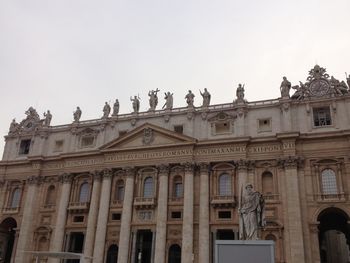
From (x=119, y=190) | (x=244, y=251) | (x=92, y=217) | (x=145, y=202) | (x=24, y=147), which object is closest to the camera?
(x=244, y=251)

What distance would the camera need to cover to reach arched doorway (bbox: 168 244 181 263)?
3825 centimetres

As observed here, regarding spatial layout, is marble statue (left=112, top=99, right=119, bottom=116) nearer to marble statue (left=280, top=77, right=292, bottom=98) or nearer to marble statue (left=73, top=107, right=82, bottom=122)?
marble statue (left=73, top=107, right=82, bottom=122)

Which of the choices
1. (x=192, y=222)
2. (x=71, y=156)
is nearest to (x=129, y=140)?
(x=71, y=156)

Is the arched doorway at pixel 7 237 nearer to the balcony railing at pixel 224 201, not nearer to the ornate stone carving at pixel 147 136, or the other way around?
the ornate stone carving at pixel 147 136

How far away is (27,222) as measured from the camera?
1757 inches

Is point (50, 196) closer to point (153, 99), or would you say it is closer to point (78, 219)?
point (78, 219)

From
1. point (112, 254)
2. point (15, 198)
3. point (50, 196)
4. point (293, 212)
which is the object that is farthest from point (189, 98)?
point (15, 198)

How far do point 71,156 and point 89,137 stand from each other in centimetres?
315

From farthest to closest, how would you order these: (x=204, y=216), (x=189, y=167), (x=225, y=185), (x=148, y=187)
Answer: (x=148, y=187) → (x=189, y=167) → (x=225, y=185) → (x=204, y=216)

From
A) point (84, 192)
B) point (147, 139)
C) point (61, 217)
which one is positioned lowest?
point (61, 217)

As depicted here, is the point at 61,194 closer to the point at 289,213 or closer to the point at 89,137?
the point at 89,137

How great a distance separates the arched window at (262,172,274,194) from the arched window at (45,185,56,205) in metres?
24.3

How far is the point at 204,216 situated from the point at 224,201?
2398 mm

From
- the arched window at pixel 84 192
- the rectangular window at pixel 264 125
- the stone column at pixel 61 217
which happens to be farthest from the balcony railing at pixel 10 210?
the rectangular window at pixel 264 125
